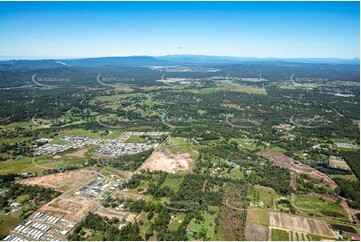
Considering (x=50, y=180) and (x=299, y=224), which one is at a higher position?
(x=50, y=180)

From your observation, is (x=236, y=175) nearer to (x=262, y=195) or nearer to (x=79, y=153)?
(x=262, y=195)

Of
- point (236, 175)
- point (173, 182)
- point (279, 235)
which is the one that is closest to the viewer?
point (279, 235)

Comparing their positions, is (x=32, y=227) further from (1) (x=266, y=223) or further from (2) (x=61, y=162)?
(1) (x=266, y=223)

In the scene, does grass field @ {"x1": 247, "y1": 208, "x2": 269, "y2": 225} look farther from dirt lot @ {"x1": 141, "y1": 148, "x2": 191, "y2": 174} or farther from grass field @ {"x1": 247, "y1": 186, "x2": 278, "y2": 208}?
dirt lot @ {"x1": 141, "y1": 148, "x2": 191, "y2": 174}

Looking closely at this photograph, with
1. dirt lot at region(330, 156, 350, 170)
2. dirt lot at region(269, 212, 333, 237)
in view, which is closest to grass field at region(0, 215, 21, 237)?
dirt lot at region(269, 212, 333, 237)

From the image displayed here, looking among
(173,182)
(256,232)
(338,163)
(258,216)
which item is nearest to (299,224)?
(258,216)

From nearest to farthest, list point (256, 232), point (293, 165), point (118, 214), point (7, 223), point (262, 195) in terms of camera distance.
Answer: point (256, 232)
point (7, 223)
point (118, 214)
point (262, 195)
point (293, 165)

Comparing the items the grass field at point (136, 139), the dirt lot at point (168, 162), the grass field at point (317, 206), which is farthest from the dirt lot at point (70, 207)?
the grass field at point (317, 206)
